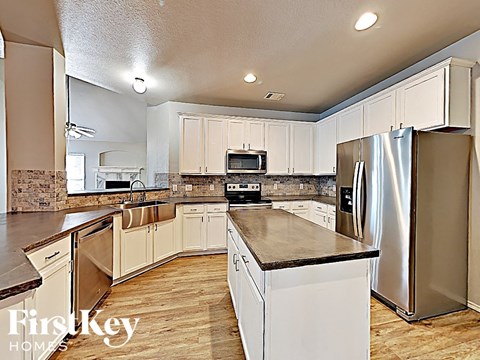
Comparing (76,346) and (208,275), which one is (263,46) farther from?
(76,346)

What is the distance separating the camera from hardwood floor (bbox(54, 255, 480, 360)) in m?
1.85

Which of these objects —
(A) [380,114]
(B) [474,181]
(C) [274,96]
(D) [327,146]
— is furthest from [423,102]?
(C) [274,96]

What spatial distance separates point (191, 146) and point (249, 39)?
2195 millimetres

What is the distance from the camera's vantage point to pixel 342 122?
397 centimetres

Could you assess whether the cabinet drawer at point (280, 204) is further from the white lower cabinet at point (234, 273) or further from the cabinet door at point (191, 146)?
the white lower cabinet at point (234, 273)

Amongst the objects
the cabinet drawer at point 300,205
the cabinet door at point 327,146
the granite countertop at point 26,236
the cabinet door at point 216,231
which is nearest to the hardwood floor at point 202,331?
the granite countertop at point 26,236

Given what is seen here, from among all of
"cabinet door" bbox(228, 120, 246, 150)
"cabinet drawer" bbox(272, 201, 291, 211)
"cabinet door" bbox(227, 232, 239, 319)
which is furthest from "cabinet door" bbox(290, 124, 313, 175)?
"cabinet door" bbox(227, 232, 239, 319)

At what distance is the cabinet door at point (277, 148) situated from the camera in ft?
15.3

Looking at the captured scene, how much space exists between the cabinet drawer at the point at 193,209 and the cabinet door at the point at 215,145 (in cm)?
68

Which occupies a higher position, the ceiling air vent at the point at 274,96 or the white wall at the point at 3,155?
the ceiling air vent at the point at 274,96

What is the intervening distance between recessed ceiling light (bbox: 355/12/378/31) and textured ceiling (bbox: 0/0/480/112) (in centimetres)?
5

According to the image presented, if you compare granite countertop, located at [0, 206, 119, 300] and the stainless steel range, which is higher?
the stainless steel range

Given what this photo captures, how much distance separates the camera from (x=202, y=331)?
2121mm

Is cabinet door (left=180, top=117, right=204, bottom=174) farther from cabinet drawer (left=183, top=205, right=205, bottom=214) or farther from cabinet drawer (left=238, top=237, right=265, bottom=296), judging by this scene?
cabinet drawer (left=238, top=237, right=265, bottom=296)
